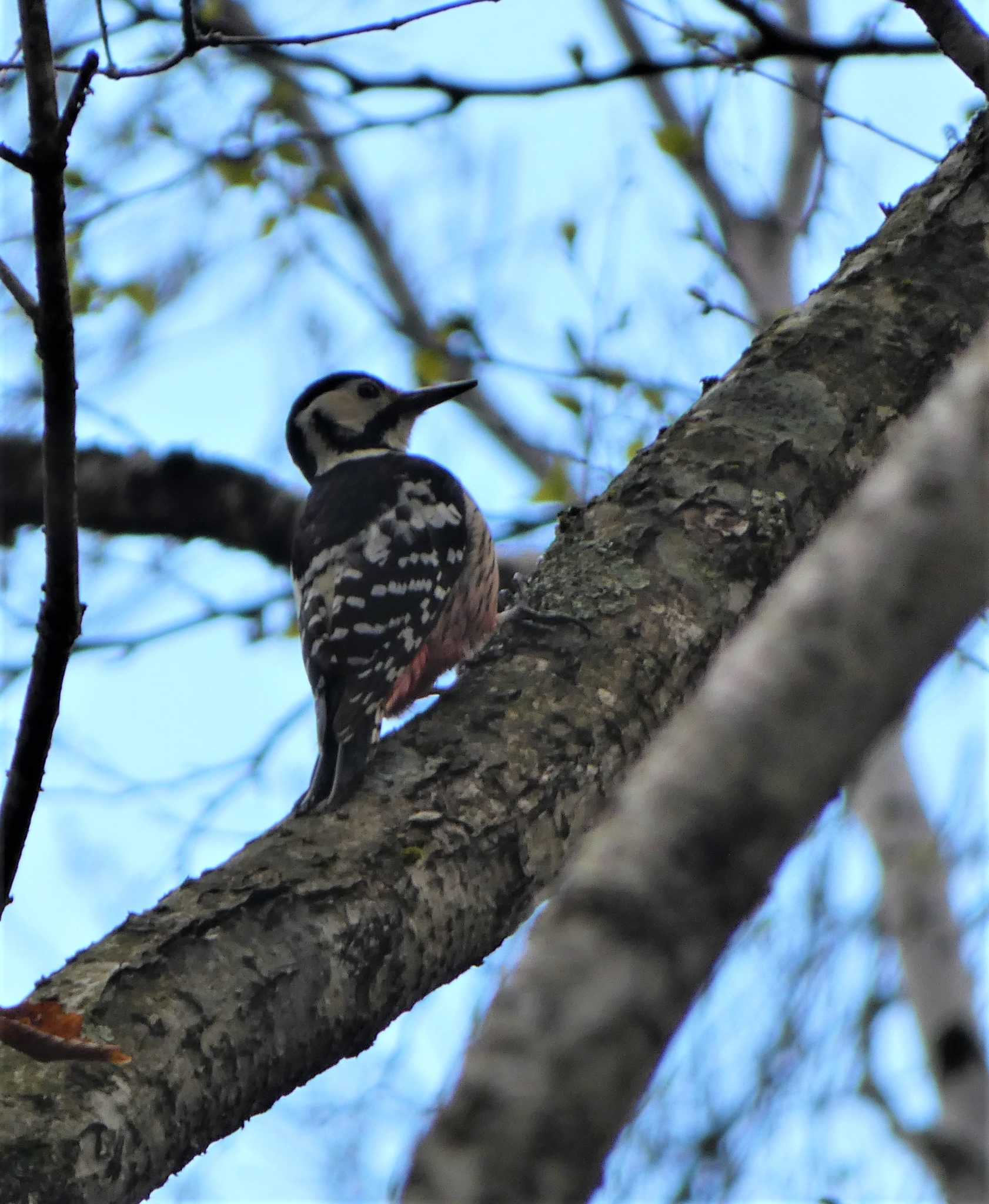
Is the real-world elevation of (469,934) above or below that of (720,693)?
above

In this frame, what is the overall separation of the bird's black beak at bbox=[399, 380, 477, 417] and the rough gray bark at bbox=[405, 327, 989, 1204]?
4.88 m

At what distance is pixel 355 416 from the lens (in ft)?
20.5

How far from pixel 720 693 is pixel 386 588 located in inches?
143

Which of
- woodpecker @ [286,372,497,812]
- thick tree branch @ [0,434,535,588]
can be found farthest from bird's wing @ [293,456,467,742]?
thick tree branch @ [0,434,535,588]

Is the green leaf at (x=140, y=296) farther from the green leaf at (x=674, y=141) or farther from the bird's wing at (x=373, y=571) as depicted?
the green leaf at (x=674, y=141)

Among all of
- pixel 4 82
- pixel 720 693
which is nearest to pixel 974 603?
pixel 720 693

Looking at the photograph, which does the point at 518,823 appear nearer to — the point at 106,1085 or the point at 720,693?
the point at 106,1085

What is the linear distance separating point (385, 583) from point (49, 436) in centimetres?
239

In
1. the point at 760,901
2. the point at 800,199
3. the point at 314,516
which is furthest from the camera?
the point at 800,199

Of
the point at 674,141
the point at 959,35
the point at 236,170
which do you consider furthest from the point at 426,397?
the point at 959,35

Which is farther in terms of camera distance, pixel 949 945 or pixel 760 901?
pixel 949 945

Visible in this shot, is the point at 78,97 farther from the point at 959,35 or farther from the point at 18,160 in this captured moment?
the point at 959,35

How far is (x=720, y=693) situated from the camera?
99cm

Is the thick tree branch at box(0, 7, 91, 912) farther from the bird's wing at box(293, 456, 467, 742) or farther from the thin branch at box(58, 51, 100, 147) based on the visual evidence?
the bird's wing at box(293, 456, 467, 742)
